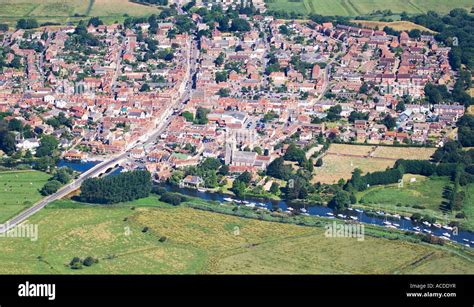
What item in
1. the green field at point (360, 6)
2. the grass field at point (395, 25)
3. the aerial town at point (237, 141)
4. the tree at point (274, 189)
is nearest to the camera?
the aerial town at point (237, 141)

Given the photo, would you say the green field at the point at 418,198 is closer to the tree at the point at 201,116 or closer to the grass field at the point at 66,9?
the tree at the point at 201,116

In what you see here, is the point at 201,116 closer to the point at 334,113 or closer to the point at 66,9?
the point at 334,113

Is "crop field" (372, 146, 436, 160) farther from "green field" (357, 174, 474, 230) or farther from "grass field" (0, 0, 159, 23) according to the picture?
"grass field" (0, 0, 159, 23)

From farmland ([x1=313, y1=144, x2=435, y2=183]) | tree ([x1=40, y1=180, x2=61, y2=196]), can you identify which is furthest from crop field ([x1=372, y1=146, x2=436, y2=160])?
tree ([x1=40, y1=180, x2=61, y2=196])

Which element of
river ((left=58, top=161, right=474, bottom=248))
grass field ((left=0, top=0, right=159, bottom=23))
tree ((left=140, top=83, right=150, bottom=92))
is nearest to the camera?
river ((left=58, top=161, right=474, bottom=248))

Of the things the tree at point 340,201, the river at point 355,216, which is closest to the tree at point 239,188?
the river at point 355,216

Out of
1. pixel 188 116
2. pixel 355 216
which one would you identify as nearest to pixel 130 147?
pixel 188 116
